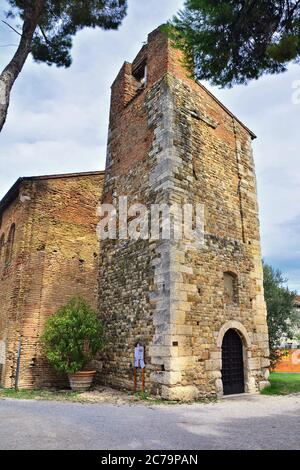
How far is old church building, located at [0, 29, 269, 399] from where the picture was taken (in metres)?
8.31

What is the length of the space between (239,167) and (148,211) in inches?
151

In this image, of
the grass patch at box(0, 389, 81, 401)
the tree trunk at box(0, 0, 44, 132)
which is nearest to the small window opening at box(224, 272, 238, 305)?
the grass patch at box(0, 389, 81, 401)

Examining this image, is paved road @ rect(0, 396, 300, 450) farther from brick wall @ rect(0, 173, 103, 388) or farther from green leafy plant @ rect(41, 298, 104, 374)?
brick wall @ rect(0, 173, 103, 388)

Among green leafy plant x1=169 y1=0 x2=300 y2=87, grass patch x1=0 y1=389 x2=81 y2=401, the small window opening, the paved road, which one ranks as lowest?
grass patch x1=0 y1=389 x2=81 y2=401

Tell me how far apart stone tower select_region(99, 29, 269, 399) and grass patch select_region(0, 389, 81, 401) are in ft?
4.46

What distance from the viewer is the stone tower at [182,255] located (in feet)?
26.7

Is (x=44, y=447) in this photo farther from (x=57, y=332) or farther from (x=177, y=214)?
(x=177, y=214)

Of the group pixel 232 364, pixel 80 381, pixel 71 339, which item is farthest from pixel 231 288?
pixel 80 381

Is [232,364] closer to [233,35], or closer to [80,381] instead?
[80,381]

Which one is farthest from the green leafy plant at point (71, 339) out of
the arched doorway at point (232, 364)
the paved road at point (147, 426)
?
the arched doorway at point (232, 364)

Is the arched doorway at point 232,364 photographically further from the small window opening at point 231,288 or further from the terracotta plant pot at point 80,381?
the terracotta plant pot at point 80,381

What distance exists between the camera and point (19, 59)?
25.9 feet

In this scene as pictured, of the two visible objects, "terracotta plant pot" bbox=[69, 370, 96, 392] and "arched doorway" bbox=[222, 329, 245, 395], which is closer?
"arched doorway" bbox=[222, 329, 245, 395]

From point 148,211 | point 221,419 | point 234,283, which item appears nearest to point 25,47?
point 148,211
